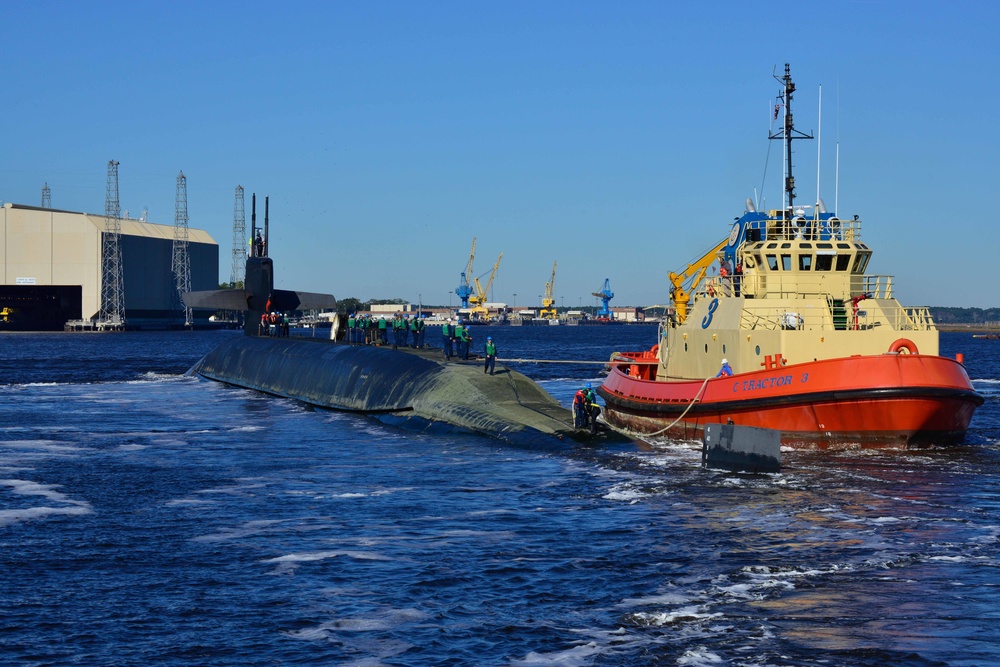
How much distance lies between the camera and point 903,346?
27609 mm

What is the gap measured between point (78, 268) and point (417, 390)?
403 ft

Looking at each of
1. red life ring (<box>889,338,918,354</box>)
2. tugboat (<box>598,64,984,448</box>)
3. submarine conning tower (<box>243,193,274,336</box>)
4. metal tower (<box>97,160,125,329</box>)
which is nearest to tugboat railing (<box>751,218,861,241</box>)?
tugboat (<box>598,64,984,448</box>)

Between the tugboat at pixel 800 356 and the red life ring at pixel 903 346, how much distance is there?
0.03 m

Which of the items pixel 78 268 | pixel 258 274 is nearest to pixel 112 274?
pixel 78 268

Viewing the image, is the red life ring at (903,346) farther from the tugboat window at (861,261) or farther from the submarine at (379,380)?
the submarine at (379,380)

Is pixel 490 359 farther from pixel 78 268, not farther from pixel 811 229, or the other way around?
pixel 78 268

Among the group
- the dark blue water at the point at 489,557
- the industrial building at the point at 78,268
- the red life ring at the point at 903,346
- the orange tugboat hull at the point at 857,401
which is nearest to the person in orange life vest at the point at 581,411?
the dark blue water at the point at 489,557

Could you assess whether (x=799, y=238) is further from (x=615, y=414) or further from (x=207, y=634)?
(x=207, y=634)

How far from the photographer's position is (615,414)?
36.7 m

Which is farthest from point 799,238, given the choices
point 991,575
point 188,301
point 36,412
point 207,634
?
point 188,301

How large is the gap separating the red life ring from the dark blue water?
2.64 m

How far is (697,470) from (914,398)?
5823 mm

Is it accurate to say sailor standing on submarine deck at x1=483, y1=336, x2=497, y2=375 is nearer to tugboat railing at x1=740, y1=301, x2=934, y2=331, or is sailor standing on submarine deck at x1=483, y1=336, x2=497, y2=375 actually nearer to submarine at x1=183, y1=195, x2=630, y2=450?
submarine at x1=183, y1=195, x2=630, y2=450

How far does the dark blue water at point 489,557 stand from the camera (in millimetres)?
13156
